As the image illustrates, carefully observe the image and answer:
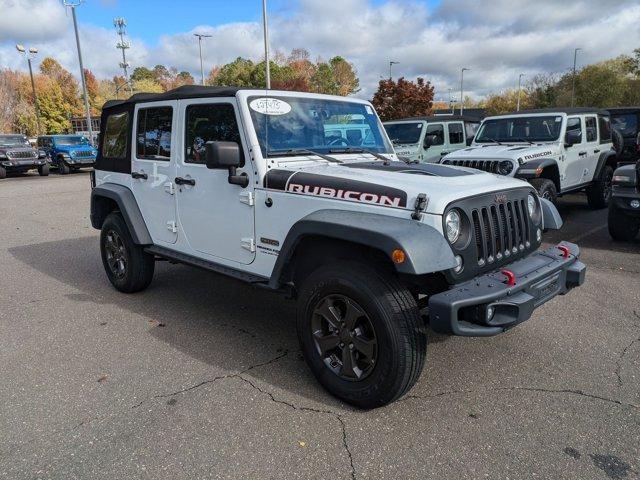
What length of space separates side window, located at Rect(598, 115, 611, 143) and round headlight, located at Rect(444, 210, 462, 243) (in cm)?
873

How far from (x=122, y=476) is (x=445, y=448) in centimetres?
170

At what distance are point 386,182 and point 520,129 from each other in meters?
7.20

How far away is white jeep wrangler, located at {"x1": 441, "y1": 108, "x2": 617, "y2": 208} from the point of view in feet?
26.3

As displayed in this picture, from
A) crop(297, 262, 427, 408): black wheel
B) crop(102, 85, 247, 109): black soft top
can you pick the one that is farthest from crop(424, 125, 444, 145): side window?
crop(297, 262, 427, 408): black wheel

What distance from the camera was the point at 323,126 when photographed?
4078 mm

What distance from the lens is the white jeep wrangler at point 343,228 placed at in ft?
9.21

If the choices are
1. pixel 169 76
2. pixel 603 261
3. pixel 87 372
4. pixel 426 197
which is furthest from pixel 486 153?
pixel 169 76

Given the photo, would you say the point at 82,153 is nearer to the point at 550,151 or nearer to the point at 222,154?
the point at 550,151

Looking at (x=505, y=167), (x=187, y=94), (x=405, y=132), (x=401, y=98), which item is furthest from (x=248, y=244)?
(x=401, y=98)

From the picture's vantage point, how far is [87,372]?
143 inches

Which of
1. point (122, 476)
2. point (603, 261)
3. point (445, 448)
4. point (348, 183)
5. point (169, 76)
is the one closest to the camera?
point (122, 476)

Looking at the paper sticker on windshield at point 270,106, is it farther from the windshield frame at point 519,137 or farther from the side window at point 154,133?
the windshield frame at point 519,137

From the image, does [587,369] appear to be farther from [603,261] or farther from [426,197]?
[603,261]

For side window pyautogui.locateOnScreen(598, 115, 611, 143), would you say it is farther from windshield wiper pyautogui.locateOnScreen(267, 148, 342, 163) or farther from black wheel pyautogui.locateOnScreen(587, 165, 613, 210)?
windshield wiper pyautogui.locateOnScreen(267, 148, 342, 163)
